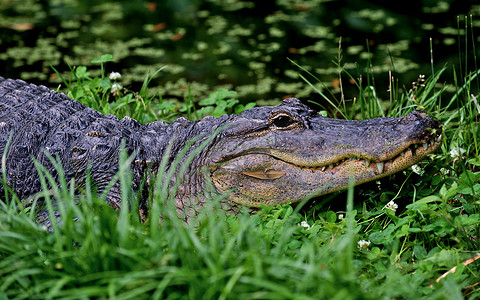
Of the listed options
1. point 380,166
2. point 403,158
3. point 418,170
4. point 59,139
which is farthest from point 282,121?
point 59,139

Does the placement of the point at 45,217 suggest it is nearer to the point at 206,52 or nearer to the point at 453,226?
the point at 453,226

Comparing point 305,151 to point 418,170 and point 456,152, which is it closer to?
→ point 418,170

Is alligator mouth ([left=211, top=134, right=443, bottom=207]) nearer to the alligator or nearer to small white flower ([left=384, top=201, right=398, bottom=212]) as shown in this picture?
the alligator

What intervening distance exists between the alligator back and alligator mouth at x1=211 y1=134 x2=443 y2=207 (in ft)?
2.43

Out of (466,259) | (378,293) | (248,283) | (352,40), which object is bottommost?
(352,40)

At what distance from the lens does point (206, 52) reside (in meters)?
7.82

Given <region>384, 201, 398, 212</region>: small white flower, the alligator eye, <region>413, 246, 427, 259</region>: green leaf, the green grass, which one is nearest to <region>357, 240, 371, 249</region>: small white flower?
the green grass

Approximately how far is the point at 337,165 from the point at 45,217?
6.08 ft

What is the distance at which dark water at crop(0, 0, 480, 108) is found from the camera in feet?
23.1

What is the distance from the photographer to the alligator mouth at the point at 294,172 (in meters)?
3.71

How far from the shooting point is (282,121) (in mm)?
3996

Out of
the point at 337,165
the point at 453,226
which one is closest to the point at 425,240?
the point at 453,226

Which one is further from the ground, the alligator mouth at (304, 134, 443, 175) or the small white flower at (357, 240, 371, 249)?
the alligator mouth at (304, 134, 443, 175)

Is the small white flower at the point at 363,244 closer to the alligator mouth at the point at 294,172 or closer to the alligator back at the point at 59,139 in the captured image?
Answer: the alligator mouth at the point at 294,172
